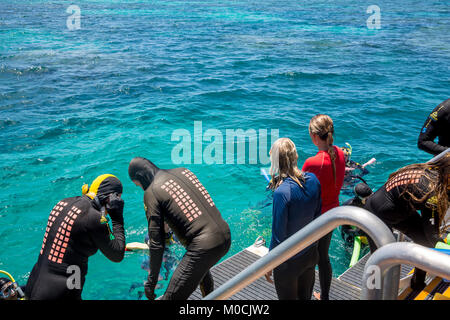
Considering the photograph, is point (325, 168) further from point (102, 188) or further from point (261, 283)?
point (102, 188)

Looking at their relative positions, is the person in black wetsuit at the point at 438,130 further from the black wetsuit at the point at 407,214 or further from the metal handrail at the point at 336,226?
the metal handrail at the point at 336,226

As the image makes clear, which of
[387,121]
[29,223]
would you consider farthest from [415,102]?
[29,223]

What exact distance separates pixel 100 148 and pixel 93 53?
39.6 ft

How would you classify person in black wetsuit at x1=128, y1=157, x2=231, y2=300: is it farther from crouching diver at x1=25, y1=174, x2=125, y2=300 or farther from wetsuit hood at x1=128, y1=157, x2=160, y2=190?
crouching diver at x1=25, y1=174, x2=125, y2=300

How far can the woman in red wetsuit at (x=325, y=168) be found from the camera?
3453 millimetres

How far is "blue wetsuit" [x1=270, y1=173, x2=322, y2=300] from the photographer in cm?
284

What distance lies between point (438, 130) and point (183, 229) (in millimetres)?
3222

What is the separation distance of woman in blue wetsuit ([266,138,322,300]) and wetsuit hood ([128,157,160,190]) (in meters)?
1.07

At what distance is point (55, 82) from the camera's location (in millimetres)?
14453

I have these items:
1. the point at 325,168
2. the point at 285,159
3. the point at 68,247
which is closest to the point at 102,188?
the point at 68,247

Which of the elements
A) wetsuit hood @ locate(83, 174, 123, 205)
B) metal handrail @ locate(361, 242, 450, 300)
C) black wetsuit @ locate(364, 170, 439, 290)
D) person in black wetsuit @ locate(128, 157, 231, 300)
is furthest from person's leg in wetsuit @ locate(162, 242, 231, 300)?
metal handrail @ locate(361, 242, 450, 300)

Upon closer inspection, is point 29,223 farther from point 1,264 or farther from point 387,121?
point 387,121

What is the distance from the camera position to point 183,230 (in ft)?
10.4
